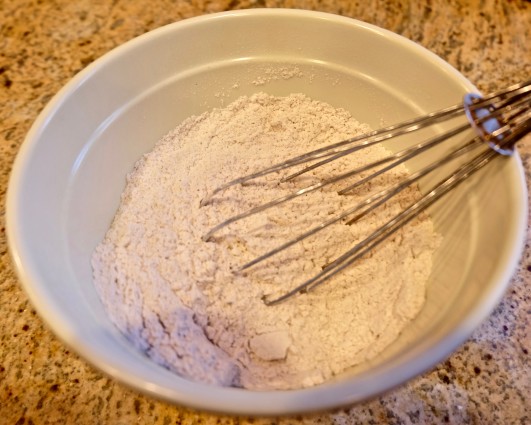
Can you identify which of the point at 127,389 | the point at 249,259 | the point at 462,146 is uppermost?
the point at 462,146

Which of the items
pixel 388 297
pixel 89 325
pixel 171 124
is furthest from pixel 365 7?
pixel 89 325

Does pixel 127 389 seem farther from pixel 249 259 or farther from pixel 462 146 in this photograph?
pixel 462 146

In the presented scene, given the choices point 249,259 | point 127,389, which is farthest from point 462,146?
point 127,389

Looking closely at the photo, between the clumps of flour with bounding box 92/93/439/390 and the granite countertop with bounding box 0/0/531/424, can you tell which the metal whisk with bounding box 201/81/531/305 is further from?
the granite countertop with bounding box 0/0/531/424

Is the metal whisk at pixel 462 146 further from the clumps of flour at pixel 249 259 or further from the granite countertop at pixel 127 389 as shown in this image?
the granite countertop at pixel 127 389

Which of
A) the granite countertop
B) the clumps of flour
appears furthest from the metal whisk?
the granite countertop

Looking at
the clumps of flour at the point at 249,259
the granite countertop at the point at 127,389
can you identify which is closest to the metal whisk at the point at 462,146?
the clumps of flour at the point at 249,259

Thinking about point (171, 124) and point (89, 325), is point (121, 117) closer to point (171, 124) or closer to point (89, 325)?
point (171, 124)
